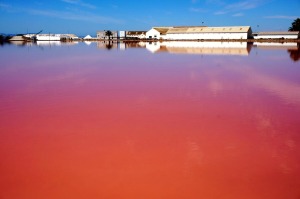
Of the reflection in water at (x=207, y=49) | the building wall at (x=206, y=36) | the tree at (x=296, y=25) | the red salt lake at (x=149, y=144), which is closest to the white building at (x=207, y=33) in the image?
the building wall at (x=206, y=36)

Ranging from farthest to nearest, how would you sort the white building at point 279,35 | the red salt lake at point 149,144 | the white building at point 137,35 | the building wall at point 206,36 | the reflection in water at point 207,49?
the white building at point 137,35 → the building wall at point 206,36 → the white building at point 279,35 → the reflection in water at point 207,49 → the red salt lake at point 149,144

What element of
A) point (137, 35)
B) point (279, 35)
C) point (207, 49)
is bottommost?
point (207, 49)

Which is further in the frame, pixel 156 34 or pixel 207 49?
pixel 156 34

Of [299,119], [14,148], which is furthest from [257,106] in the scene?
[14,148]

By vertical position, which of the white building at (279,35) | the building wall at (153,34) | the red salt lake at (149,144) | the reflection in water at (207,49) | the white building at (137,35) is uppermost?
the white building at (137,35)

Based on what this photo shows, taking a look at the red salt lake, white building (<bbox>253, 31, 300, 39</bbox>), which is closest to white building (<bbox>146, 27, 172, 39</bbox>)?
white building (<bbox>253, 31, 300, 39</bbox>)

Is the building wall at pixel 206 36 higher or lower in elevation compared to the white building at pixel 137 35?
lower

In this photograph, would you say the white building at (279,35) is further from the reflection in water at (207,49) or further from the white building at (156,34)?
the reflection in water at (207,49)

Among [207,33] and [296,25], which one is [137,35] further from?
[296,25]

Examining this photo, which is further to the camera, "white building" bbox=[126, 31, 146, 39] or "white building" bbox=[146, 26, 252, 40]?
"white building" bbox=[126, 31, 146, 39]

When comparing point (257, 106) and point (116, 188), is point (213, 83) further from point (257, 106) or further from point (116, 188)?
point (116, 188)

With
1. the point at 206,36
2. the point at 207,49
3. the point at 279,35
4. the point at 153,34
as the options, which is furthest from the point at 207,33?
the point at 207,49

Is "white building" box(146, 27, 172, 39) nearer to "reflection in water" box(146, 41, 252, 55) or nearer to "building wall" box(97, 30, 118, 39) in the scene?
"building wall" box(97, 30, 118, 39)

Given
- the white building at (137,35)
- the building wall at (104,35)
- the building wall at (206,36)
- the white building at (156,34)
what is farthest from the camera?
the building wall at (104,35)
